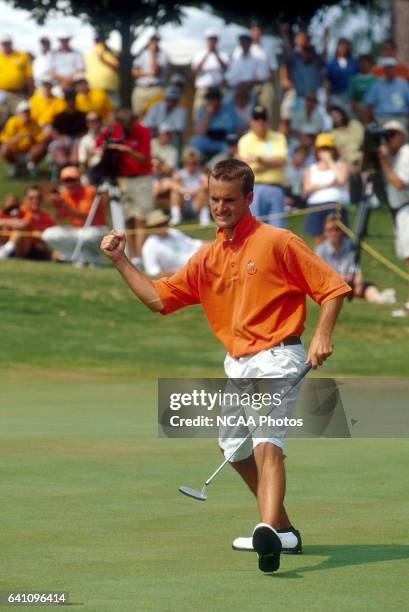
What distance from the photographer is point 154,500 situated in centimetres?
864

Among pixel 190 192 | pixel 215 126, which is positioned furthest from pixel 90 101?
pixel 190 192

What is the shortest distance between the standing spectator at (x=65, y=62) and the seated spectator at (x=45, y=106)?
25.4 inches

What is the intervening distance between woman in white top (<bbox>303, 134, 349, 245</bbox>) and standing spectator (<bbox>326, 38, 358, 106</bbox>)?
5056mm

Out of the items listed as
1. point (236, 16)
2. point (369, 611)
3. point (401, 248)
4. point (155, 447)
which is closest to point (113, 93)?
point (236, 16)

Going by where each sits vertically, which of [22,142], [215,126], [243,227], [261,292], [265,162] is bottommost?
[22,142]

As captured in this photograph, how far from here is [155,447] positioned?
10836mm

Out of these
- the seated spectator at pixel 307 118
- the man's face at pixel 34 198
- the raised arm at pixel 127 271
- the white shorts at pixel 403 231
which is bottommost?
the seated spectator at pixel 307 118

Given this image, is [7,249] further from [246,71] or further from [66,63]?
[246,71]

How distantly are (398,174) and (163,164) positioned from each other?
271 inches

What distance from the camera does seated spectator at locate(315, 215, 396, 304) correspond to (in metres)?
19.1

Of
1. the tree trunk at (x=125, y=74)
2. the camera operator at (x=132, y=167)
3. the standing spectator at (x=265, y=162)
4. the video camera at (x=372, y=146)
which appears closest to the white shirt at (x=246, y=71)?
the tree trunk at (x=125, y=74)

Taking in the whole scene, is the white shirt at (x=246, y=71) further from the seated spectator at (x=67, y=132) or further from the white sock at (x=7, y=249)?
the white sock at (x=7, y=249)

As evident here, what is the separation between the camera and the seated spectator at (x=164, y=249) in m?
19.4

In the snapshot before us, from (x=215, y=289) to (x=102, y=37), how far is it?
20836mm
